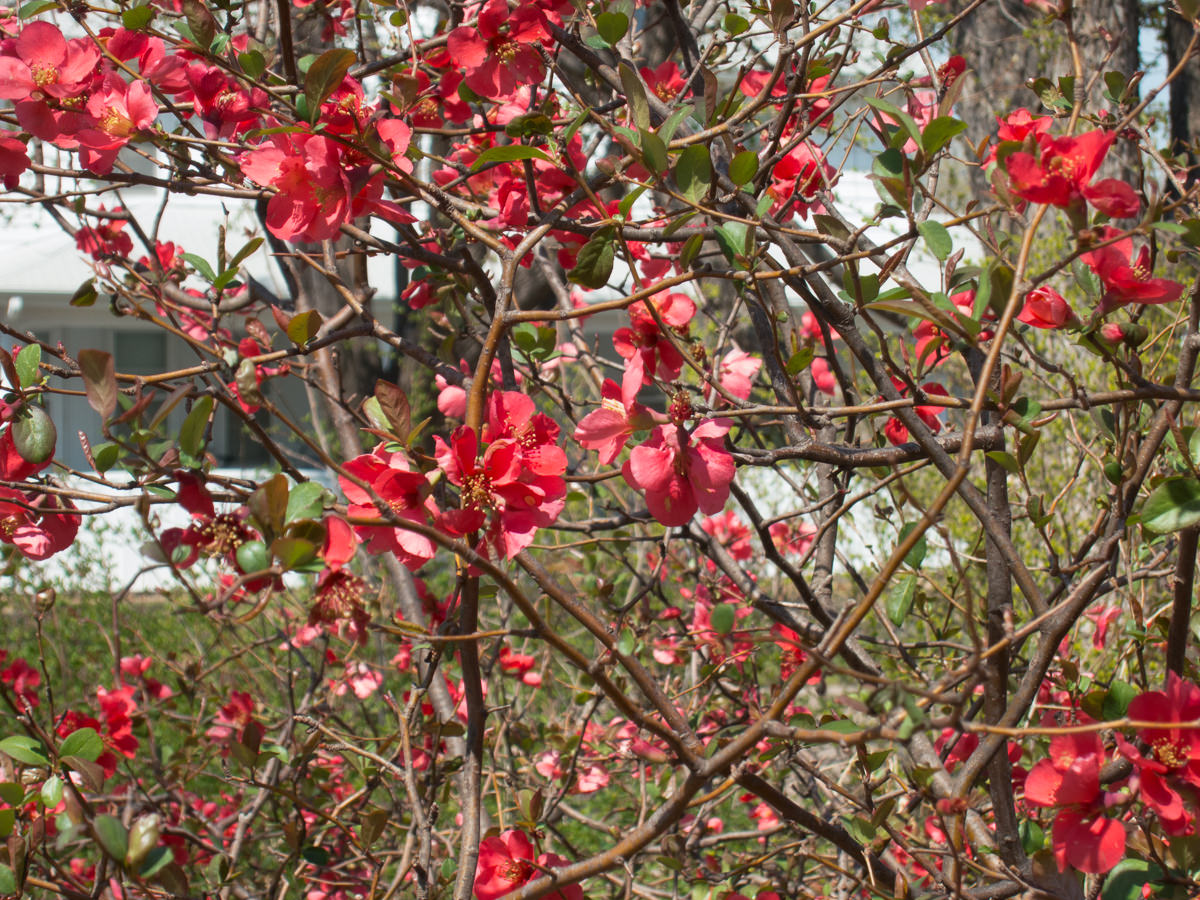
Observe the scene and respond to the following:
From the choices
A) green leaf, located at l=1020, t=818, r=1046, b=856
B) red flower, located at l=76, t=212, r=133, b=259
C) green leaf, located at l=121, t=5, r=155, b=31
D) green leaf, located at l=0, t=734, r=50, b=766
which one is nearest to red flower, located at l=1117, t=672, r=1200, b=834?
green leaf, located at l=1020, t=818, r=1046, b=856

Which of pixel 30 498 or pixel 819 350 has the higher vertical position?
pixel 819 350

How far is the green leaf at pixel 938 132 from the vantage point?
928 mm

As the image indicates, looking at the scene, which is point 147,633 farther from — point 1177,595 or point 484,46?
point 1177,595

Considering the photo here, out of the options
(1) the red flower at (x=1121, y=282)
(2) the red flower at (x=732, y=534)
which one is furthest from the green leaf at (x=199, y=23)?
(2) the red flower at (x=732, y=534)

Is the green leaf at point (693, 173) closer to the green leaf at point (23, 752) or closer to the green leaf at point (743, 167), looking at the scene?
the green leaf at point (743, 167)

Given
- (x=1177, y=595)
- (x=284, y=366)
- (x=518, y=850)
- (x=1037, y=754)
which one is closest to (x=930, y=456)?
(x=1177, y=595)

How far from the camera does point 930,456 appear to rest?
1138mm

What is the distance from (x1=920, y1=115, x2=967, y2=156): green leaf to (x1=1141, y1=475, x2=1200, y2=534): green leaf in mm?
372

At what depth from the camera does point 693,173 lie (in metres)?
1.02

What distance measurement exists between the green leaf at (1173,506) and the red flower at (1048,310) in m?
0.19

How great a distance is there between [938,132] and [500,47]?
2.00ft

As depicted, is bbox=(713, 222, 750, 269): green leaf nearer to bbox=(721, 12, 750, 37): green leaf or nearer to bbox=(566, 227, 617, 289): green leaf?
bbox=(566, 227, 617, 289): green leaf

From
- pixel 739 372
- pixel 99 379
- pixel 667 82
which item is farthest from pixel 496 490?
pixel 667 82

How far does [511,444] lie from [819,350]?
2.40 meters
